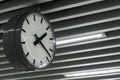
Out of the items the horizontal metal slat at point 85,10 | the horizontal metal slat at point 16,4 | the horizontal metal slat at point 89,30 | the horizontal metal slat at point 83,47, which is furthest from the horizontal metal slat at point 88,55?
the horizontal metal slat at point 16,4

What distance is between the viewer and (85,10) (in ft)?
11.9

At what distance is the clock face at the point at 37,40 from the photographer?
281cm

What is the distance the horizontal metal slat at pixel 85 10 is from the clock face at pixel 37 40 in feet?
2.10

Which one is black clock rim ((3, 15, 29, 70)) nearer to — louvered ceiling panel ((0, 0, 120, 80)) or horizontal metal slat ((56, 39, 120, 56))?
louvered ceiling panel ((0, 0, 120, 80))

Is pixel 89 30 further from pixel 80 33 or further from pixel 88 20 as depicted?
pixel 88 20

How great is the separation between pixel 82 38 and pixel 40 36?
1.30 metres

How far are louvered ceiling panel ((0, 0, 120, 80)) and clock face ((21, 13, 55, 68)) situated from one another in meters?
0.46

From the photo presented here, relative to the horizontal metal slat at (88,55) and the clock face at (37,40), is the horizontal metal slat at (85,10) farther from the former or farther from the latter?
the horizontal metal slat at (88,55)

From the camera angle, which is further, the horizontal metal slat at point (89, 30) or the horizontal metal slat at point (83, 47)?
the horizontal metal slat at point (83, 47)

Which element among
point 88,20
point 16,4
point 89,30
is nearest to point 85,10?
point 88,20

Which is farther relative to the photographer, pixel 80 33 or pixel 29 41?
pixel 80 33

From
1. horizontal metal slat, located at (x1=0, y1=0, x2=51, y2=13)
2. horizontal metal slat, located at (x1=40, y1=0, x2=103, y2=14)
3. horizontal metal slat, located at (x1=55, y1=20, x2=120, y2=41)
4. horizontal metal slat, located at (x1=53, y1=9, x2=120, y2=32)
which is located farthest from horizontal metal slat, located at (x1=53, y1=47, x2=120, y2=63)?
horizontal metal slat, located at (x1=0, y1=0, x2=51, y2=13)

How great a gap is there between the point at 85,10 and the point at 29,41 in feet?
3.54

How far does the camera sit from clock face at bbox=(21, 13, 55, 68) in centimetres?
281
